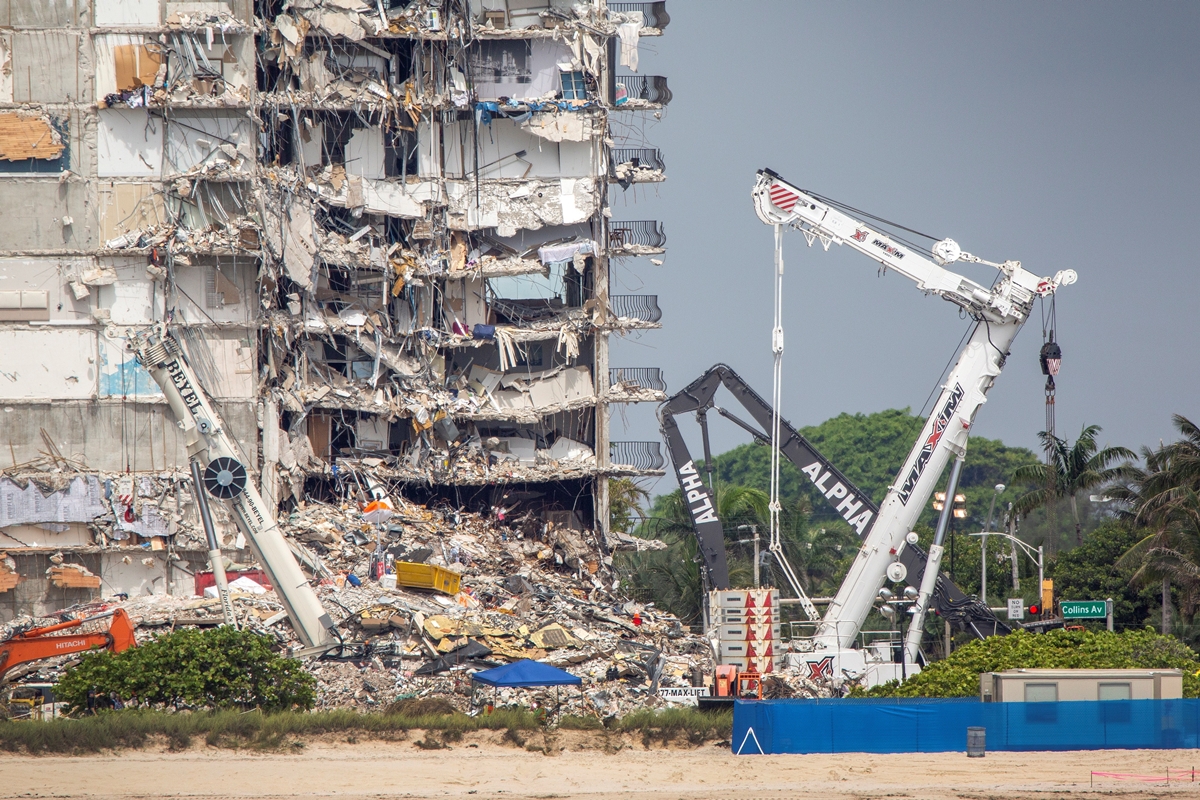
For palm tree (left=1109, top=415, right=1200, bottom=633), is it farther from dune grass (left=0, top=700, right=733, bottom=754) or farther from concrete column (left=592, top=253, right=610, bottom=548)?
Result: dune grass (left=0, top=700, right=733, bottom=754)

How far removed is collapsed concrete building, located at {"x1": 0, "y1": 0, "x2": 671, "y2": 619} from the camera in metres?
47.8

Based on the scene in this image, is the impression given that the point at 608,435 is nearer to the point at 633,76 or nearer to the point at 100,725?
the point at 633,76

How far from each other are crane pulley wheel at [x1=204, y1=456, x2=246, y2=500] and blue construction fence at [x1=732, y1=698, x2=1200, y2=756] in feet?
39.0

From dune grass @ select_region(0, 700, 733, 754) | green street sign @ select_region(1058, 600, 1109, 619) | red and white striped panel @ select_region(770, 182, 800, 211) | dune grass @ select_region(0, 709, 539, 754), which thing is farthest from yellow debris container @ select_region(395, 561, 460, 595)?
green street sign @ select_region(1058, 600, 1109, 619)

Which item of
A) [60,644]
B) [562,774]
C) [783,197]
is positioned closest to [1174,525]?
[783,197]

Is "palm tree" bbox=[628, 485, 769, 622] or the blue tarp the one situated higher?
"palm tree" bbox=[628, 485, 769, 622]

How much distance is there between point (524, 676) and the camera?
32375 millimetres

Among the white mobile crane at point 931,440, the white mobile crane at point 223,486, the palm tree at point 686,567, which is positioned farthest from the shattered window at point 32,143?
the palm tree at point 686,567

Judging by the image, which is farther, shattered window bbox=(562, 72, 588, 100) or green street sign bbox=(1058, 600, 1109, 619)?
shattered window bbox=(562, 72, 588, 100)

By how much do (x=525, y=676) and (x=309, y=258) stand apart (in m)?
21.4

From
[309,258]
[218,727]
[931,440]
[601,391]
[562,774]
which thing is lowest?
[562,774]

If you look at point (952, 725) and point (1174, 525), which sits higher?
point (1174, 525)

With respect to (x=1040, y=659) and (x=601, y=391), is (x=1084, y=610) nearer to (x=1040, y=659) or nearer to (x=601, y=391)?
(x=1040, y=659)

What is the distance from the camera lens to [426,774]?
27.5 m
